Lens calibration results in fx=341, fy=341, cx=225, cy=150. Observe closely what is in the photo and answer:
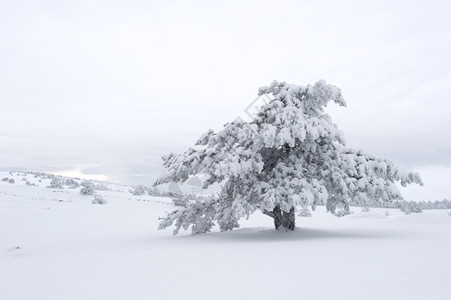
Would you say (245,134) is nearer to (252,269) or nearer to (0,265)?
(252,269)

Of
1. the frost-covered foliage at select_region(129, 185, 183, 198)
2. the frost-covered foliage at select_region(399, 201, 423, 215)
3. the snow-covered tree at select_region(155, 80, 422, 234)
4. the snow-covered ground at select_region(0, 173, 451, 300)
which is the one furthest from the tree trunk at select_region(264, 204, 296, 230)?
the frost-covered foliage at select_region(129, 185, 183, 198)

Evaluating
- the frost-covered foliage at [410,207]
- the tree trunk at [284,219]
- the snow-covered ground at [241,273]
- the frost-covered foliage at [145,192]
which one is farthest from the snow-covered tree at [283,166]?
the frost-covered foliage at [145,192]

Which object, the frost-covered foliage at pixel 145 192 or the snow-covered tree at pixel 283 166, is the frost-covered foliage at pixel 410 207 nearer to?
the snow-covered tree at pixel 283 166

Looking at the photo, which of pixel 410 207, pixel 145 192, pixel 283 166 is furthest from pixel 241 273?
pixel 145 192

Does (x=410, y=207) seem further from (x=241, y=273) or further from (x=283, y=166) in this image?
(x=241, y=273)

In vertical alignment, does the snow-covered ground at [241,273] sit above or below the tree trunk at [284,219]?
below

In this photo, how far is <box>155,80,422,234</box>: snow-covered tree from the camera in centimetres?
843

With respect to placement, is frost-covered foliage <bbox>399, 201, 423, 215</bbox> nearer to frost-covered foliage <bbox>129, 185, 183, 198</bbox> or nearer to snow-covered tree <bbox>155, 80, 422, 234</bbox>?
snow-covered tree <bbox>155, 80, 422, 234</bbox>

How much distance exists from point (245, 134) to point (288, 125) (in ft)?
3.65

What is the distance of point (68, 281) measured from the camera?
4.39 m

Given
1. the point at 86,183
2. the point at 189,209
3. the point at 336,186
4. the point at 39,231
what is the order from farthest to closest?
the point at 86,183 → the point at 39,231 → the point at 189,209 → the point at 336,186

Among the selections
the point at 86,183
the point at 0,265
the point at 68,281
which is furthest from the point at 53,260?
the point at 86,183

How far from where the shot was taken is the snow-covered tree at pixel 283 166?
843cm

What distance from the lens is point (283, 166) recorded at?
361 inches
